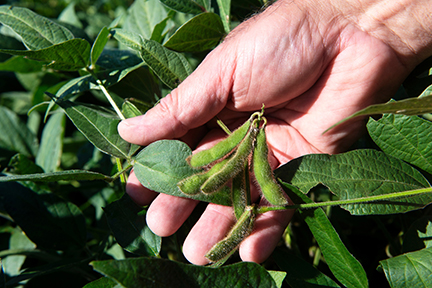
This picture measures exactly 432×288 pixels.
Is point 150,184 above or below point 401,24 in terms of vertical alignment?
below

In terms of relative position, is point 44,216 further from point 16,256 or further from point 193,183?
point 193,183

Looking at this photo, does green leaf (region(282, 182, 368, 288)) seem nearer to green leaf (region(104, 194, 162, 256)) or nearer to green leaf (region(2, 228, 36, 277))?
green leaf (region(104, 194, 162, 256))

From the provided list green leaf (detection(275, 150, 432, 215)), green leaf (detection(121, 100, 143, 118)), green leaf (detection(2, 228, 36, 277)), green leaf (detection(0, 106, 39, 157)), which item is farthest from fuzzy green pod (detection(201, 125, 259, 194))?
green leaf (detection(0, 106, 39, 157))

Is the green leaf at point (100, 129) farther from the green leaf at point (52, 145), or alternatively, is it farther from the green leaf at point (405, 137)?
the green leaf at point (405, 137)

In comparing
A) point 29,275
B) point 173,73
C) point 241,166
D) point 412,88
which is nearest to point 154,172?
point 241,166

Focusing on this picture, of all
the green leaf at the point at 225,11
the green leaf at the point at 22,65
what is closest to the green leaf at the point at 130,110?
the green leaf at the point at 225,11

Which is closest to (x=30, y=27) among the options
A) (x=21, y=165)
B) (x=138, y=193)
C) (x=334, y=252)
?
(x=21, y=165)

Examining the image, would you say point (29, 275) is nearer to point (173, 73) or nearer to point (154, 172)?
point (154, 172)
